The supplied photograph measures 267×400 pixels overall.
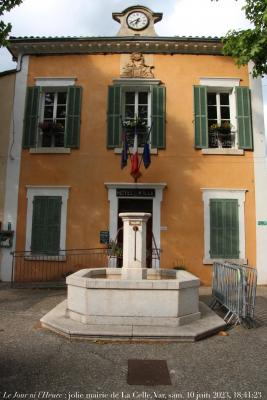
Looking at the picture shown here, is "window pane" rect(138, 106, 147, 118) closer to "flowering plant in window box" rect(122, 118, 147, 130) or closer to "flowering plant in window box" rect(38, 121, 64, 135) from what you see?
"flowering plant in window box" rect(122, 118, 147, 130)

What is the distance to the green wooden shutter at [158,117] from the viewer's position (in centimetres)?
1115

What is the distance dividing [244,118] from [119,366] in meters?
9.10

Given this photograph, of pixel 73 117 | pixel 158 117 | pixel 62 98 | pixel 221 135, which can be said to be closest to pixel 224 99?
pixel 221 135

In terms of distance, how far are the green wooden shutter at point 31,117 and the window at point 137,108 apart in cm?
236

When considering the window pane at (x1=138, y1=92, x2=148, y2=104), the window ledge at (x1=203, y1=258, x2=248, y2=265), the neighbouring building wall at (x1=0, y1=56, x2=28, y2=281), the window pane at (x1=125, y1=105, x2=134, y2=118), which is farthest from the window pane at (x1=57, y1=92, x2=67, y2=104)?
the window ledge at (x1=203, y1=258, x2=248, y2=265)

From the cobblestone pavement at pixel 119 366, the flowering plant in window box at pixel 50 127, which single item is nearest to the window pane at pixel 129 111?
the flowering plant in window box at pixel 50 127

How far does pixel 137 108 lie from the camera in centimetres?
1167

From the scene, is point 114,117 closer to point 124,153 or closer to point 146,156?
point 124,153

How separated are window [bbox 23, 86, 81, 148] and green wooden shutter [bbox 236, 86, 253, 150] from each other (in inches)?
200

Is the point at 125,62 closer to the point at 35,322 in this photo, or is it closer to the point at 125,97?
the point at 125,97

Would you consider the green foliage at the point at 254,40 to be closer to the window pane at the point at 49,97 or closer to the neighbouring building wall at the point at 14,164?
the window pane at the point at 49,97

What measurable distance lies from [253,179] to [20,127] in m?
7.56

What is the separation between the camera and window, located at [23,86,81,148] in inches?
444

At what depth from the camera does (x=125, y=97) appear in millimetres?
11781
